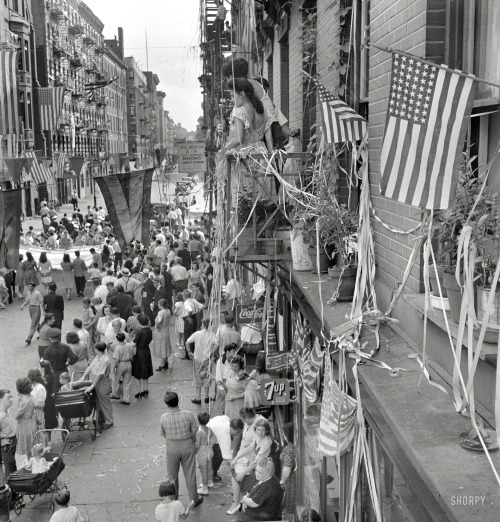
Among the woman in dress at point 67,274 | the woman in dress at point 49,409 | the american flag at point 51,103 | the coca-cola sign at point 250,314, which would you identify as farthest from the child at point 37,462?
the american flag at point 51,103

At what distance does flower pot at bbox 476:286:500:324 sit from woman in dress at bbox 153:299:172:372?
42.0 ft

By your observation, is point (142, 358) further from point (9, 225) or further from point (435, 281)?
point (435, 281)

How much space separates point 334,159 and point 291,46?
5.85 m

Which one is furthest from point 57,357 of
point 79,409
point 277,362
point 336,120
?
point 336,120

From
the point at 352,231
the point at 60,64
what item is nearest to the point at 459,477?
the point at 352,231

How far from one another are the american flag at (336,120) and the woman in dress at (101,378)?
8.38 m

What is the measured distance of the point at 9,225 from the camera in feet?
48.8

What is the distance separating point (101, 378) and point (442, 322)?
9.83 meters

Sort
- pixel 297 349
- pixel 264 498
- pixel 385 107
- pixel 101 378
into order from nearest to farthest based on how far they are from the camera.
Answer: pixel 385 107, pixel 264 498, pixel 297 349, pixel 101 378

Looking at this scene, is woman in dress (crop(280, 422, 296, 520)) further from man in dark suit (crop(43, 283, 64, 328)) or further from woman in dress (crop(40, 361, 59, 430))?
man in dark suit (crop(43, 283, 64, 328))

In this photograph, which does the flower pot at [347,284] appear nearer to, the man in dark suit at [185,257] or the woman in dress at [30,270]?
the man in dark suit at [185,257]

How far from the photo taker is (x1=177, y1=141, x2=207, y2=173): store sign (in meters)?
27.4

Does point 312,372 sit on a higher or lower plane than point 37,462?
higher

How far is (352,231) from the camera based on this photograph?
255 inches
